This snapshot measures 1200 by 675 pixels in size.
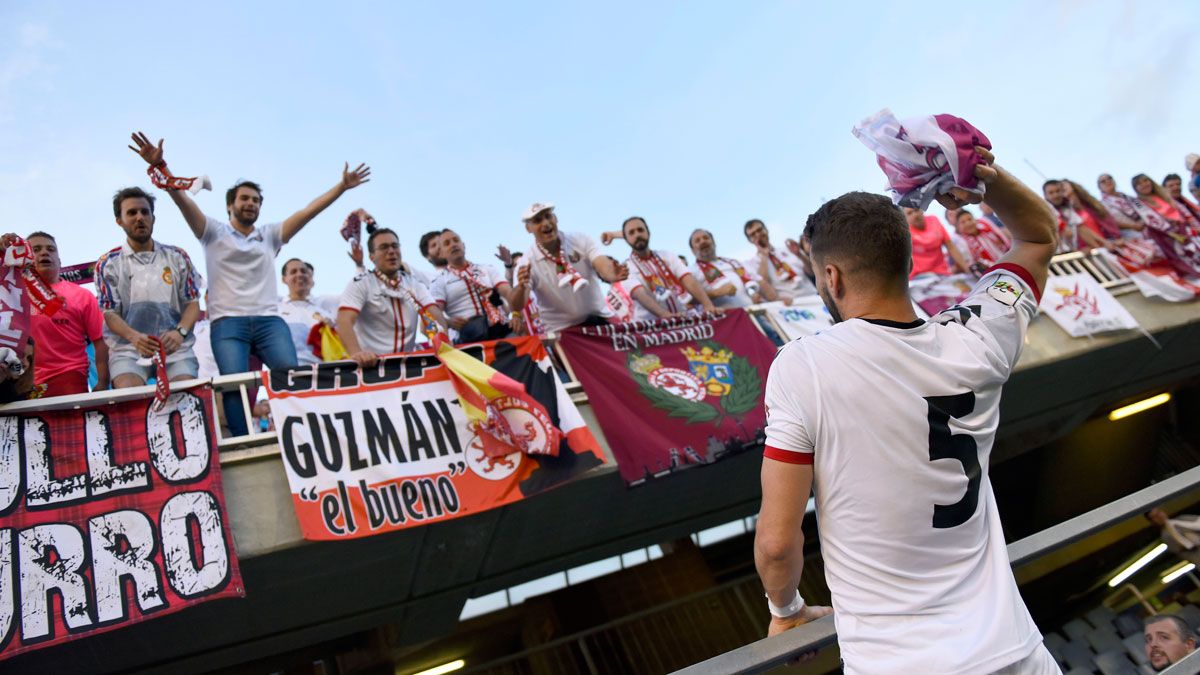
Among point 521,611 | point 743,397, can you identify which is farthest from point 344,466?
point 521,611

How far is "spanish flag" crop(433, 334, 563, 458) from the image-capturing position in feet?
17.9

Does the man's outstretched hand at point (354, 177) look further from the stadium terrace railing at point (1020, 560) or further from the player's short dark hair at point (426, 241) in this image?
the stadium terrace railing at point (1020, 560)

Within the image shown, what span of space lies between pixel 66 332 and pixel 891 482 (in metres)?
5.67

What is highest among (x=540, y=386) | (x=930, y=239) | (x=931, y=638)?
(x=930, y=239)

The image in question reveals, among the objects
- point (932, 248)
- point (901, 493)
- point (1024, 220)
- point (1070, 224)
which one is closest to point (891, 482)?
point (901, 493)

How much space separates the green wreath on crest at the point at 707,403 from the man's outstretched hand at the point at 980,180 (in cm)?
444

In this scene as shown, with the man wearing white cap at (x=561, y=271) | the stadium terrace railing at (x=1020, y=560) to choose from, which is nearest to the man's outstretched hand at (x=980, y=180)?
the stadium terrace railing at (x=1020, y=560)

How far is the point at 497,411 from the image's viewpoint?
5465 mm

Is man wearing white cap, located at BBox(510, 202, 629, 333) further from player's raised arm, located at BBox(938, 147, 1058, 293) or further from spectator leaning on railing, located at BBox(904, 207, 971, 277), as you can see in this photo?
player's raised arm, located at BBox(938, 147, 1058, 293)

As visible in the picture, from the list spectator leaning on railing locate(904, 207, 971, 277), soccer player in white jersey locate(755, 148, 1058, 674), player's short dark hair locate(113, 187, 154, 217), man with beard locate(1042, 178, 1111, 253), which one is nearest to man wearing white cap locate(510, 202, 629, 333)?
player's short dark hair locate(113, 187, 154, 217)

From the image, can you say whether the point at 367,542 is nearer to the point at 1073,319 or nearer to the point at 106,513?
the point at 106,513

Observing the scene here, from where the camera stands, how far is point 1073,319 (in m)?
8.78

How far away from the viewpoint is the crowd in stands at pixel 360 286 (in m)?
5.28

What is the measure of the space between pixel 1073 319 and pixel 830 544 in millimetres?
8776
